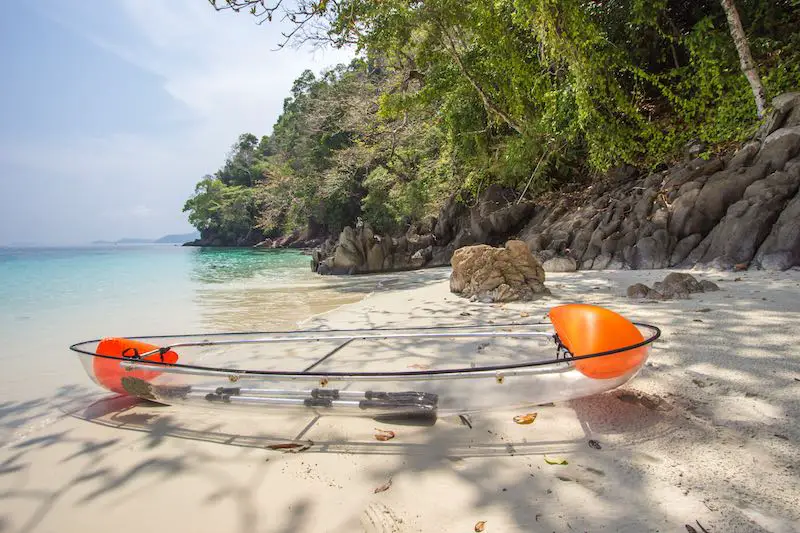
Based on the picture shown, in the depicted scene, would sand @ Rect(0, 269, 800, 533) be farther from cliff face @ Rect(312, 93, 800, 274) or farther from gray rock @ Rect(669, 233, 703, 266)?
gray rock @ Rect(669, 233, 703, 266)

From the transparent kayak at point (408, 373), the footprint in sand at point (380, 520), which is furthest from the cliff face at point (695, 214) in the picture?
the footprint in sand at point (380, 520)

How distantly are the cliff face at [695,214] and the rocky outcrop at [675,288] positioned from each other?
1790 millimetres

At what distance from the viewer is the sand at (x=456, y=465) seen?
1381mm

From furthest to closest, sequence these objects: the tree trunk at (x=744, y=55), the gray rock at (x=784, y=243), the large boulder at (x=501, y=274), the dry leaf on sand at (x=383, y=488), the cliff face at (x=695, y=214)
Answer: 1. the tree trunk at (x=744, y=55)
2. the cliff face at (x=695, y=214)
3. the large boulder at (x=501, y=274)
4. the gray rock at (x=784, y=243)
5. the dry leaf on sand at (x=383, y=488)

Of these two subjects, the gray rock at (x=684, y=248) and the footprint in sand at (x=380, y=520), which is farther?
the gray rock at (x=684, y=248)

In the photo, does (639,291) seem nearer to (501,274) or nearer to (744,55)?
(501,274)

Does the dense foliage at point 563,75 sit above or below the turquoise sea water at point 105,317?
above

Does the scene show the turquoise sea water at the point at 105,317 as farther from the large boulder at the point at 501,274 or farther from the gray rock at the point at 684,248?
the gray rock at the point at 684,248

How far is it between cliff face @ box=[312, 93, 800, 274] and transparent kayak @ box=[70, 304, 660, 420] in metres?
5.03

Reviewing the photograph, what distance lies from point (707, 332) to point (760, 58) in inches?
323

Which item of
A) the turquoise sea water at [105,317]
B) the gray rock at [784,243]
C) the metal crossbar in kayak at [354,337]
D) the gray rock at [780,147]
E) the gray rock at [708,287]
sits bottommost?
the turquoise sea water at [105,317]

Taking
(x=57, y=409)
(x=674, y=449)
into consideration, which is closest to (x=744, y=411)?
(x=674, y=449)

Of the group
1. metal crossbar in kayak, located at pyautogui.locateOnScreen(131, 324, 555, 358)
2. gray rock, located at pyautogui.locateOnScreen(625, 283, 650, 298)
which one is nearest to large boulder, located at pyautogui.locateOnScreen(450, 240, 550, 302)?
gray rock, located at pyautogui.locateOnScreen(625, 283, 650, 298)

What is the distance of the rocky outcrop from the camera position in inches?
177
